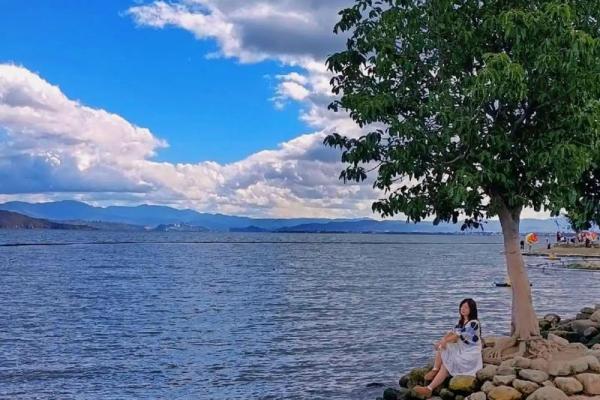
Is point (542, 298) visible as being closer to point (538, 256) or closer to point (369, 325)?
point (369, 325)

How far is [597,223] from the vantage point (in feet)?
69.1

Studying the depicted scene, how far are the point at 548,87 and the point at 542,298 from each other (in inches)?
1533

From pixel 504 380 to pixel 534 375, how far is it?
0.64 metres

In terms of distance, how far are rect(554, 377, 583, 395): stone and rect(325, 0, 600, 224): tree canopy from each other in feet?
11.9

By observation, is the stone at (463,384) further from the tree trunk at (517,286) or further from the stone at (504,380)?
the tree trunk at (517,286)

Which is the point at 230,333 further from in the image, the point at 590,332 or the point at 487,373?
the point at 487,373

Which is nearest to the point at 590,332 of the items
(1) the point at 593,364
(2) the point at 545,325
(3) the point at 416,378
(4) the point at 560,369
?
(2) the point at 545,325

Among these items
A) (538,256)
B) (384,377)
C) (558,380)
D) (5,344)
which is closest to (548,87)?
(558,380)

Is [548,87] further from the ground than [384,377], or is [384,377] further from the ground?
[548,87]

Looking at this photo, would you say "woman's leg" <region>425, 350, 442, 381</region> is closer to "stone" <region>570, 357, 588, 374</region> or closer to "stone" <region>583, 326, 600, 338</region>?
"stone" <region>570, 357, 588, 374</region>

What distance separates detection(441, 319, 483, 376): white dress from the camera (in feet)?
51.3

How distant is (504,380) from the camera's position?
1484cm

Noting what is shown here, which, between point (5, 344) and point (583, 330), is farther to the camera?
point (5, 344)

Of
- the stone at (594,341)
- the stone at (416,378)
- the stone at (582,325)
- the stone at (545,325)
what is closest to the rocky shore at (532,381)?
the stone at (416,378)
